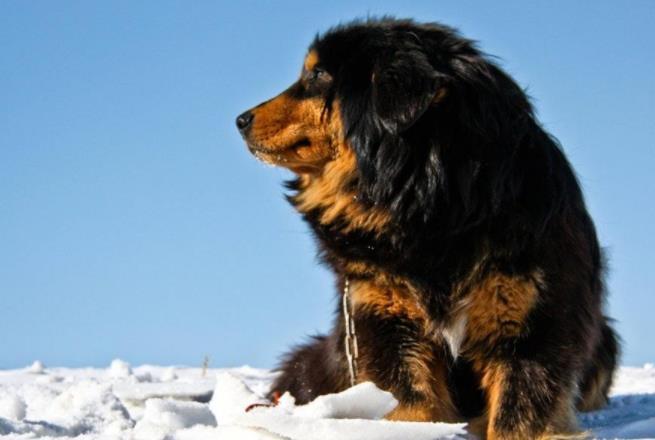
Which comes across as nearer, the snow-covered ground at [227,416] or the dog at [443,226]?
the snow-covered ground at [227,416]

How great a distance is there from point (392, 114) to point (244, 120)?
0.78 meters

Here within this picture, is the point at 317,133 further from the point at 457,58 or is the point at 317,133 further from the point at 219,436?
the point at 219,436

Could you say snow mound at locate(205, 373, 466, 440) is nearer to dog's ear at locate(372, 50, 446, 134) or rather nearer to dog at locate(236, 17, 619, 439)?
dog at locate(236, 17, 619, 439)

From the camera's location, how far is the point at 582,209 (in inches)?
172

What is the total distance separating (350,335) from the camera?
14.1 ft

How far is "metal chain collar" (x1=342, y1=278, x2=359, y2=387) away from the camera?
4277mm

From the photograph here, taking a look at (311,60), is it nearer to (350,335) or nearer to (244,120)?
(244,120)

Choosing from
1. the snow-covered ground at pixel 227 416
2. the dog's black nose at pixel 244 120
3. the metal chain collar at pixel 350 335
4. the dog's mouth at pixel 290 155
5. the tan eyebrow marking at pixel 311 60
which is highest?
the tan eyebrow marking at pixel 311 60

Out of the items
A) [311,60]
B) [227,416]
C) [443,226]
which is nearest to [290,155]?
[311,60]

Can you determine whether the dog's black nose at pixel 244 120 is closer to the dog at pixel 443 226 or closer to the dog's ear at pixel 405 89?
the dog at pixel 443 226

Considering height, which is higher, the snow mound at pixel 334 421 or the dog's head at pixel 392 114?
the dog's head at pixel 392 114

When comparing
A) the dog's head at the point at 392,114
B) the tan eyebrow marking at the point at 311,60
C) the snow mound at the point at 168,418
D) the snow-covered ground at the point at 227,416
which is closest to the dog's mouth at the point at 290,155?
the dog's head at the point at 392,114

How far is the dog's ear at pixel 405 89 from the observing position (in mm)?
4102

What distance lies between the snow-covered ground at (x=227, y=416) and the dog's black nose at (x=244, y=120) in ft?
3.76
